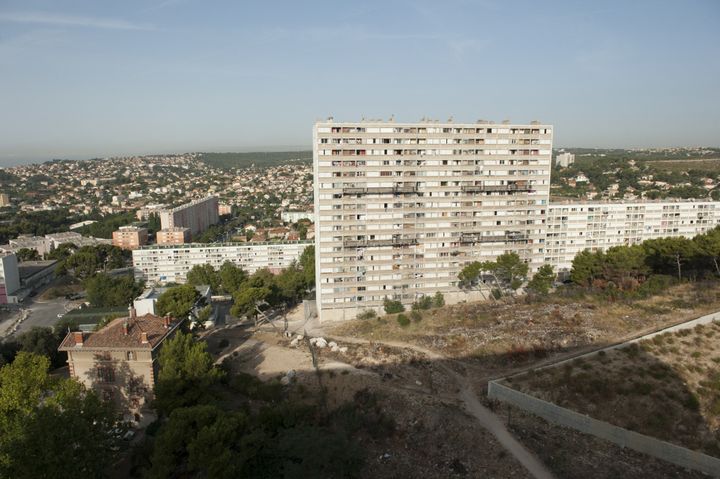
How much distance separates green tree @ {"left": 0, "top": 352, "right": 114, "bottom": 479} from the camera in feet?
70.2

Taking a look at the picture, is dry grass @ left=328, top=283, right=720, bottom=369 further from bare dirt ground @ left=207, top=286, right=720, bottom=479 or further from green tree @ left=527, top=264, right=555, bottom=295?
green tree @ left=527, top=264, right=555, bottom=295

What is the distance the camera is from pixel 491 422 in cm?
2923

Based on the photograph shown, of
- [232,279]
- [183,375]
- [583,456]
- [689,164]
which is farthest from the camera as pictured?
[689,164]

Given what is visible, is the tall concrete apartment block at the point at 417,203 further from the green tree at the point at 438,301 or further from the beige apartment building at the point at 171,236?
the beige apartment building at the point at 171,236

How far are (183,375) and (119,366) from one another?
503 centimetres

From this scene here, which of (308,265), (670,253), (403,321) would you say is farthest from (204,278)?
(670,253)

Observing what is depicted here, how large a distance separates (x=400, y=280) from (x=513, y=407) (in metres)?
23.3

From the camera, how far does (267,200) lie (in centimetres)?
18488

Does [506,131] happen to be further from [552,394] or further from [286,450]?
[286,450]

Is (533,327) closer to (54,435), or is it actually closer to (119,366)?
(119,366)

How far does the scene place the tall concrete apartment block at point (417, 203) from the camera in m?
48.7

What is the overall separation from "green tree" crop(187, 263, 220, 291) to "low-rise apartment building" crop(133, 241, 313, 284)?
33.5ft

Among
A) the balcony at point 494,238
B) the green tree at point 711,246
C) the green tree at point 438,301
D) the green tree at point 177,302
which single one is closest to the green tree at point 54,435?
the green tree at point 177,302

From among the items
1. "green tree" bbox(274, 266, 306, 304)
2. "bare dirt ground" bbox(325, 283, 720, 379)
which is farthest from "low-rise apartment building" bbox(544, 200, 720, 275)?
"green tree" bbox(274, 266, 306, 304)
